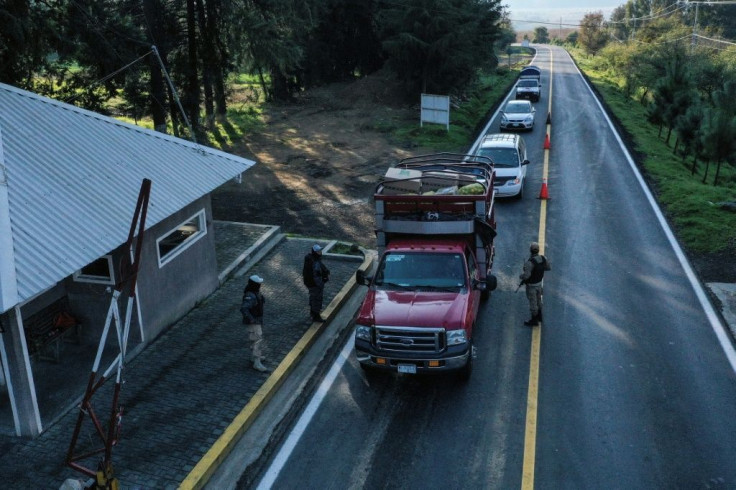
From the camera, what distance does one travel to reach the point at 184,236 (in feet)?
44.4

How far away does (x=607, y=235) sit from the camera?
17672mm

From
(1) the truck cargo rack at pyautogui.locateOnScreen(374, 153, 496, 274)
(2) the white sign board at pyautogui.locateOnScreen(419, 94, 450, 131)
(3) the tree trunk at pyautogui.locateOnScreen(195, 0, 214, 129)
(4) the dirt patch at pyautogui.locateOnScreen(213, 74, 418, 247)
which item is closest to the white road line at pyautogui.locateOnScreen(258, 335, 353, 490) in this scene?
(1) the truck cargo rack at pyautogui.locateOnScreen(374, 153, 496, 274)

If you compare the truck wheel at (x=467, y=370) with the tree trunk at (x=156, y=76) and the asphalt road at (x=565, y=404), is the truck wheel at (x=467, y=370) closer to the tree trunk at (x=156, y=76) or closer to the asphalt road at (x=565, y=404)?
the asphalt road at (x=565, y=404)

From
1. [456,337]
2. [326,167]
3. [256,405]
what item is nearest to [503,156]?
[326,167]

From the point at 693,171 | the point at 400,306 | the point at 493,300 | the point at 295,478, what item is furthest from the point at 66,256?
the point at 693,171

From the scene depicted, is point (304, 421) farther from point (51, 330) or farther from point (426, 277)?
point (51, 330)

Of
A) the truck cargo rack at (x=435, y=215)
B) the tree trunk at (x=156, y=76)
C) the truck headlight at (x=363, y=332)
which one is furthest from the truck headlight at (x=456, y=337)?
the tree trunk at (x=156, y=76)

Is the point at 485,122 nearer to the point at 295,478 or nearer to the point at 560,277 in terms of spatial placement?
the point at 560,277

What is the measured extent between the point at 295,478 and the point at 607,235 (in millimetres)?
12380

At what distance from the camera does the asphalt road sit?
8.41m

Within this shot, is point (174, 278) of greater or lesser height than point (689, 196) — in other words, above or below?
above

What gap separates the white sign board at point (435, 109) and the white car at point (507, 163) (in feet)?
28.2

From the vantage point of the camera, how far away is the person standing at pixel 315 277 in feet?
39.7

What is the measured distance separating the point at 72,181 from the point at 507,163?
14.4 meters
